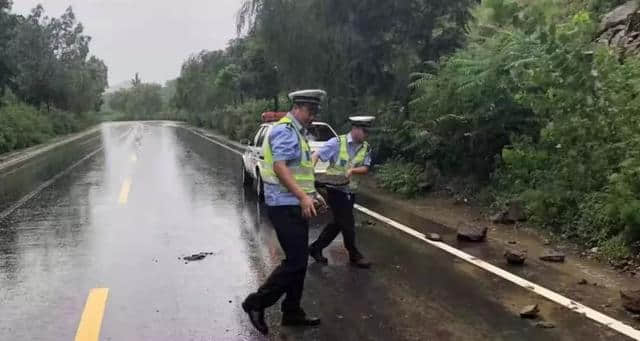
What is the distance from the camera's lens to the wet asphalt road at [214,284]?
550cm

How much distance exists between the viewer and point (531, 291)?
650cm

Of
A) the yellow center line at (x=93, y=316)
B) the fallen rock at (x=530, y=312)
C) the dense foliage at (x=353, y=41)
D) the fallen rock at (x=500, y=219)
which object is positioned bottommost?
the yellow center line at (x=93, y=316)

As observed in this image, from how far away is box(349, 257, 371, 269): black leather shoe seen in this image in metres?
7.61

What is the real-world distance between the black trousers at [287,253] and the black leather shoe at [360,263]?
84.5 inches

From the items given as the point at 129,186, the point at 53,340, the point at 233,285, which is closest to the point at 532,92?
the point at 233,285

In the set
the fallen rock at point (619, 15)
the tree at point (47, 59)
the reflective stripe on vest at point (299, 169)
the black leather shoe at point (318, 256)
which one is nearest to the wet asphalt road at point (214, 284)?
the black leather shoe at point (318, 256)

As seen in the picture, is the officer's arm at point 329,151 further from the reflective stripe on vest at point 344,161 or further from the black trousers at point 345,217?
the black trousers at point 345,217

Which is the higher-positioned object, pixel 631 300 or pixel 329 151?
pixel 329 151

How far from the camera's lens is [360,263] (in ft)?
25.1

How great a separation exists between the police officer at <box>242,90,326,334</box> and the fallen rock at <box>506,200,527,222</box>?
515 centimetres

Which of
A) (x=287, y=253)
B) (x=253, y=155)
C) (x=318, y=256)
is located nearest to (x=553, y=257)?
(x=318, y=256)

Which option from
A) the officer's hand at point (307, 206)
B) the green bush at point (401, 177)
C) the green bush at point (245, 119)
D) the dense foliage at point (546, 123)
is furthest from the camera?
the green bush at point (245, 119)

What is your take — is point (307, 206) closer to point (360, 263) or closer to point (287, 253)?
point (287, 253)

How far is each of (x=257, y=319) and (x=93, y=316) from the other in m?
1.56
